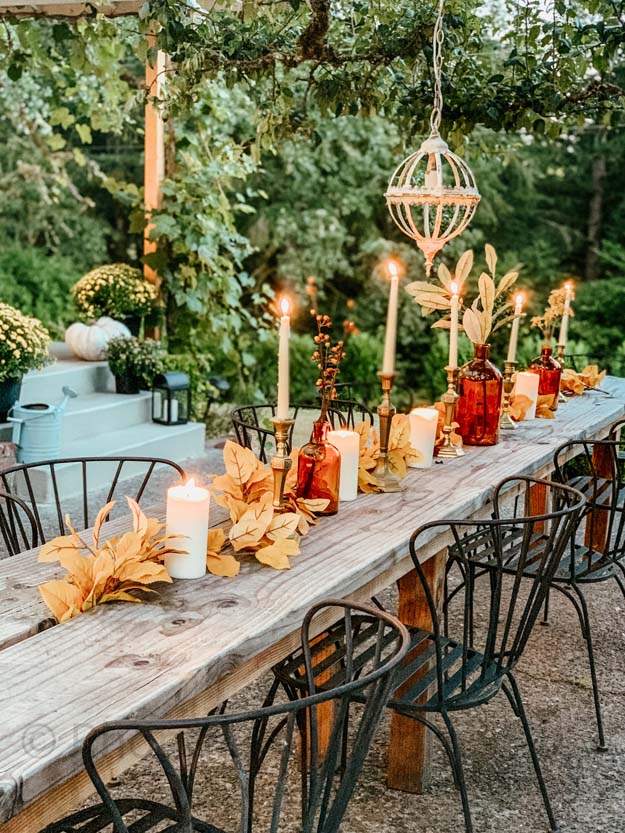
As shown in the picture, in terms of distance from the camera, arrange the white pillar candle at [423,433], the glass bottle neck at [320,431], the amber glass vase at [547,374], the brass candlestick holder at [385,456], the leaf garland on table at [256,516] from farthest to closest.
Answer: the amber glass vase at [547,374] < the white pillar candle at [423,433] < the brass candlestick holder at [385,456] < the glass bottle neck at [320,431] < the leaf garland on table at [256,516]

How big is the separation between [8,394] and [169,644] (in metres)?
3.94

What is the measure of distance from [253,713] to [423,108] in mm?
3356

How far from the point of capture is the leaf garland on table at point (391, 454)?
2.54 metres

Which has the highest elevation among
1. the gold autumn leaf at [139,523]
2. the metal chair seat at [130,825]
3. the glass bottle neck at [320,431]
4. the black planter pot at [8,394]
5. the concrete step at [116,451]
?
the glass bottle neck at [320,431]

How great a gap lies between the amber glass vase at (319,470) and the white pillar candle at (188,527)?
0.45 m

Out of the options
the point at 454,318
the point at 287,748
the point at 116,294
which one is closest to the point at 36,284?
the point at 116,294

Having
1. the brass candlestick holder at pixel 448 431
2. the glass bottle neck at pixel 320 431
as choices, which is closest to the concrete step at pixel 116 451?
the brass candlestick holder at pixel 448 431

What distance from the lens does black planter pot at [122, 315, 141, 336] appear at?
22.1 feet

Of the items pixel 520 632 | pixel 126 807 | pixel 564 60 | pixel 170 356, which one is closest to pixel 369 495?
pixel 520 632

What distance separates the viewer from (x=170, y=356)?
6582 millimetres

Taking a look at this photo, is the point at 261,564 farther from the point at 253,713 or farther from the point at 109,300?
the point at 109,300

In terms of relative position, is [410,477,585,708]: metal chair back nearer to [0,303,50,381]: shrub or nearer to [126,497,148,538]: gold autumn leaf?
[126,497,148,538]: gold autumn leaf

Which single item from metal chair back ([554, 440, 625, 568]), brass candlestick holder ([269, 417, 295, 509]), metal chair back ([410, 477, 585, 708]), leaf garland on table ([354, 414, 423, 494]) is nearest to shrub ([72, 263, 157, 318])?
metal chair back ([554, 440, 625, 568])

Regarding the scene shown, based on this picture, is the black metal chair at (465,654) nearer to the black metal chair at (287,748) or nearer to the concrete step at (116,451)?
the black metal chair at (287,748)
